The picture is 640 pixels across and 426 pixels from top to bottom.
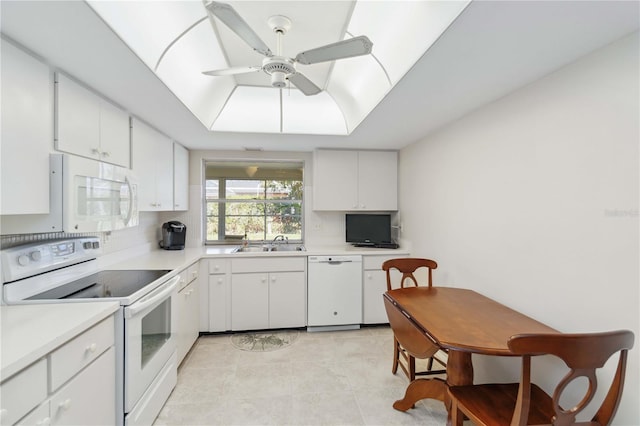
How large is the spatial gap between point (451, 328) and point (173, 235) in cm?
309

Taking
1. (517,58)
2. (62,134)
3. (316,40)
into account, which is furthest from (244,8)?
(517,58)

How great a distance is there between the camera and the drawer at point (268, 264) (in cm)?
310

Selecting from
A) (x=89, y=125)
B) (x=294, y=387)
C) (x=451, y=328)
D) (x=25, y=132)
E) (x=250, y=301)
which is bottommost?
(x=294, y=387)

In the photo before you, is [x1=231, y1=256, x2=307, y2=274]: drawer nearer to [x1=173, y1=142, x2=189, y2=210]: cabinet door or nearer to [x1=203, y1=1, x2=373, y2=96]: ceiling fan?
[x1=173, y1=142, x2=189, y2=210]: cabinet door

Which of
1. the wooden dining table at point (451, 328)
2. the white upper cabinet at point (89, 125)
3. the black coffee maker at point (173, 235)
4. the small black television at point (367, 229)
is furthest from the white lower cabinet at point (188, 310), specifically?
the small black television at point (367, 229)

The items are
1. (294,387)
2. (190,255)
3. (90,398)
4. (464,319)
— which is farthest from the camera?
(190,255)

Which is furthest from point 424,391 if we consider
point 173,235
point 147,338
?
point 173,235

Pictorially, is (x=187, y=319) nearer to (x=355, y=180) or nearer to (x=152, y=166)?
(x=152, y=166)

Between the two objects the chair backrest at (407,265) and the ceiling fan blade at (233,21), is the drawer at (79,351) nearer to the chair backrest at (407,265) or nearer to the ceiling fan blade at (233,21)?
the ceiling fan blade at (233,21)

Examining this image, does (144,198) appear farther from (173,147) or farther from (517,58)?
(517,58)

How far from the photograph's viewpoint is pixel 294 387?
2.23 meters

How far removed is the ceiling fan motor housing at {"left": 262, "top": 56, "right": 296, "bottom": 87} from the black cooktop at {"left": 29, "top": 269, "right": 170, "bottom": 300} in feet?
5.05

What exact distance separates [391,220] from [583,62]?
264 centimetres

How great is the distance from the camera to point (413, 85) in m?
1.78
